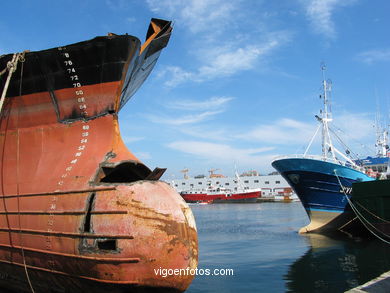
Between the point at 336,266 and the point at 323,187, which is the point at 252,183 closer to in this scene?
the point at 323,187

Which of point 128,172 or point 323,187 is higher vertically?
point 128,172

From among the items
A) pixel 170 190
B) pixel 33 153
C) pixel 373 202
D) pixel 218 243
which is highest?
pixel 33 153

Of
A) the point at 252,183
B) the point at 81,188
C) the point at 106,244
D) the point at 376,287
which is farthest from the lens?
the point at 252,183

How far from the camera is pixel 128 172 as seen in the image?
7.73 m

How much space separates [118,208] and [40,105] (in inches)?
130

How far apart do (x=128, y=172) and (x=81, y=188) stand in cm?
137

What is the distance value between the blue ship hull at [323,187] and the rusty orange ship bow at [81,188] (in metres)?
13.0

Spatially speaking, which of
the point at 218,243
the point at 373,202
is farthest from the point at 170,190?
the point at 373,202

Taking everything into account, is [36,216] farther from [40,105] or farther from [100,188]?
[40,105]

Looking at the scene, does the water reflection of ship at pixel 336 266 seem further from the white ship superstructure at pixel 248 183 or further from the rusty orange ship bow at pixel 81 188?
the white ship superstructure at pixel 248 183

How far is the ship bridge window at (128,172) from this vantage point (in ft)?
22.7

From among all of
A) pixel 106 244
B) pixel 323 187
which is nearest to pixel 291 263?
pixel 106 244

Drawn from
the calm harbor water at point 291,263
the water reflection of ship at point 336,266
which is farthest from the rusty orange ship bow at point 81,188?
the water reflection of ship at point 336,266

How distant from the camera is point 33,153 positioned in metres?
7.84
